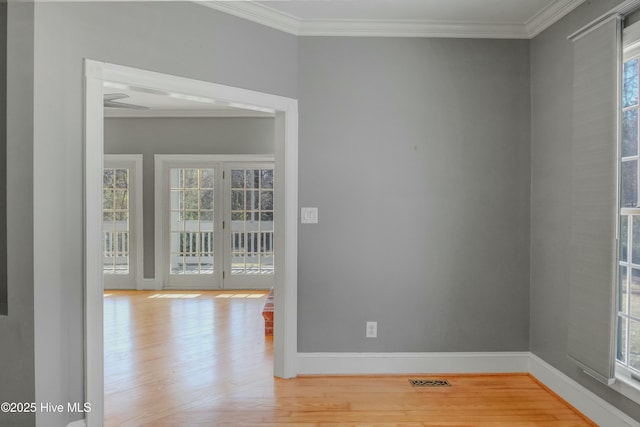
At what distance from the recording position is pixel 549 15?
2.89m

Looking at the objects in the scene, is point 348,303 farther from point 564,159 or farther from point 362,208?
point 564,159

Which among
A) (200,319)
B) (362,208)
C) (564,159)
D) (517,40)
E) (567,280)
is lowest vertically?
(200,319)

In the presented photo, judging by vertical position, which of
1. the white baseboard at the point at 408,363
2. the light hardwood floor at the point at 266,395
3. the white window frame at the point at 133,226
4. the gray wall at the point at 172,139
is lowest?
the light hardwood floor at the point at 266,395

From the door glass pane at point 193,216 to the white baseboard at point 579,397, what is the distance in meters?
4.91

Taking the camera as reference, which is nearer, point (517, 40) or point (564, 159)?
point (564, 159)

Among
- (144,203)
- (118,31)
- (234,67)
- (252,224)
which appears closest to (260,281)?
(252,224)

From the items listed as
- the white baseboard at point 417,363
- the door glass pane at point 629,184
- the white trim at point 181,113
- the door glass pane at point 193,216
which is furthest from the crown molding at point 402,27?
the door glass pane at point 193,216

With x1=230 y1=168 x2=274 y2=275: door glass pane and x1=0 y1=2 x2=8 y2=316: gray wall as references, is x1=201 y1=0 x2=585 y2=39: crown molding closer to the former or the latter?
x1=0 y1=2 x2=8 y2=316: gray wall

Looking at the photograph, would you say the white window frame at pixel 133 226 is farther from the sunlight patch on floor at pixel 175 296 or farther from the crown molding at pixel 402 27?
the crown molding at pixel 402 27

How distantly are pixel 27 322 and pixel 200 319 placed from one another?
285cm

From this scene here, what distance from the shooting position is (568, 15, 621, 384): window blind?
2281 mm

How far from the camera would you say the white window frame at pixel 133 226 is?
6.56 m

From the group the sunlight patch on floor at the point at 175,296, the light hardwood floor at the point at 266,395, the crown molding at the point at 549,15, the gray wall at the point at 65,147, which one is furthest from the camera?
the sunlight patch on floor at the point at 175,296

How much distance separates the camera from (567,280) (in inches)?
109
